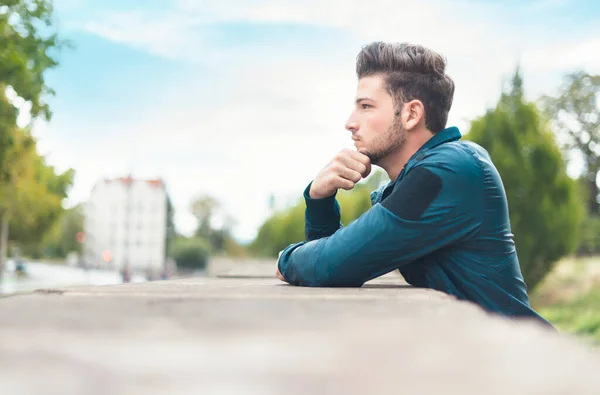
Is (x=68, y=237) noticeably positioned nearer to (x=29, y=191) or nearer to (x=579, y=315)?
(x=29, y=191)

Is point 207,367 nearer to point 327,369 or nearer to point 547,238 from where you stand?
point 327,369

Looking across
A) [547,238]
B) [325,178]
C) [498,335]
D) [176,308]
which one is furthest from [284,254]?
[547,238]

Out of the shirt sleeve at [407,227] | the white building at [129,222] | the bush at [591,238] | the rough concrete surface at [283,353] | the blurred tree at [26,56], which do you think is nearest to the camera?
the rough concrete surface at [283,353]

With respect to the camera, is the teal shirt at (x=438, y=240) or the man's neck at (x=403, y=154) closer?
the teal shirt at (x=438, y=240)

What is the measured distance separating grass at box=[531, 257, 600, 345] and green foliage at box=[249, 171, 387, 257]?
979 centimetres

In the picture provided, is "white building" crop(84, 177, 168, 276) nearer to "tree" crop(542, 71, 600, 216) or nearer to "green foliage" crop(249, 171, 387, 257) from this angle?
"green foliage" crop(249, 171, 387, 257)

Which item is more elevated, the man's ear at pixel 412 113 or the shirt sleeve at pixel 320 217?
the man's ear at pixel 412 113

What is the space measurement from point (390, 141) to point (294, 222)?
52.4 m

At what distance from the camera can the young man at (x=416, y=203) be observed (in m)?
2.08

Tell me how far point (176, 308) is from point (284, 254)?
4.45 feet

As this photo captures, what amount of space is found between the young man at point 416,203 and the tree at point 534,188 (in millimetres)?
18911

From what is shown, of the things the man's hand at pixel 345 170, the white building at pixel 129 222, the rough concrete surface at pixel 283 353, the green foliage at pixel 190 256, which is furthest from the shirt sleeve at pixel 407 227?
the white building at pixel 129 222

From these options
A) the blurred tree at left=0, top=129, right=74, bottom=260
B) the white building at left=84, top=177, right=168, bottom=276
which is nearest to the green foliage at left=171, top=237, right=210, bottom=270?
the white building at left=84, top=177, right=168, bottom=276

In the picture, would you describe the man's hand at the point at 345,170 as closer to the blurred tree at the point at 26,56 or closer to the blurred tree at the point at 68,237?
the blurred tree at the point at 26,56
